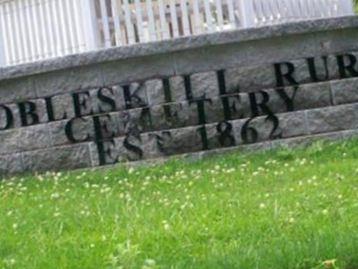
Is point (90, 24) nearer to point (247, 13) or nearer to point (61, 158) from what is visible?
point (61, 158)

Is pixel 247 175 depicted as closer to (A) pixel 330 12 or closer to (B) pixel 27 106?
(B) pixel 27 106

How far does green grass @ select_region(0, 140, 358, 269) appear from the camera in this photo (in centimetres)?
497

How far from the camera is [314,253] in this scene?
479cm

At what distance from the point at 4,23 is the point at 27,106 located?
156cm

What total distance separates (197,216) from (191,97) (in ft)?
12.2

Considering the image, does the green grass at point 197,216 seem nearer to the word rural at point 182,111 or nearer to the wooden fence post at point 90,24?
the word rural at point 182,111

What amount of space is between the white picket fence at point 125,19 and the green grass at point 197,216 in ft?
5.74

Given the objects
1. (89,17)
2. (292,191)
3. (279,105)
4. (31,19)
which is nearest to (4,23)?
(31,19)

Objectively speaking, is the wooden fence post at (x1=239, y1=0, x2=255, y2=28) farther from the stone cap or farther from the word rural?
the word rural

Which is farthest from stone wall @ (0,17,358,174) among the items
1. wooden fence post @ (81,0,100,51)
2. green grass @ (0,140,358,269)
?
green grass @ (0,140,358,269)

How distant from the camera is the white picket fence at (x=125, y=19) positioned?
33.4 feet

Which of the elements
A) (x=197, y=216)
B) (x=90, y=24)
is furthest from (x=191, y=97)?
(x=197, y=216)

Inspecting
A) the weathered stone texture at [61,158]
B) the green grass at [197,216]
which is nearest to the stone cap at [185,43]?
the weathered stone texture at [61,158]

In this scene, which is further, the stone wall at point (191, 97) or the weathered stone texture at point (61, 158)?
the weathered stone texture at point (61, 158)
